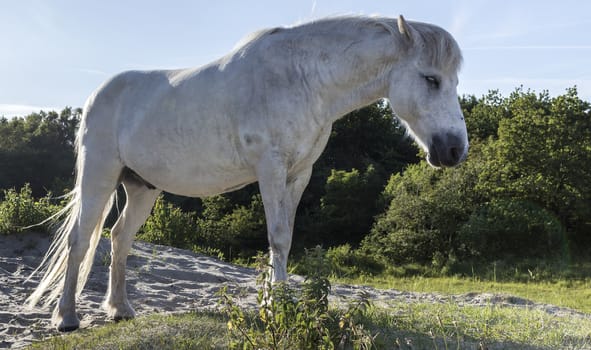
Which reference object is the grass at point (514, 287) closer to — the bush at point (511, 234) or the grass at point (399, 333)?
the bush at point (511, 234)

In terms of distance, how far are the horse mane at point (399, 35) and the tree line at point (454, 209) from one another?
9.84 meters

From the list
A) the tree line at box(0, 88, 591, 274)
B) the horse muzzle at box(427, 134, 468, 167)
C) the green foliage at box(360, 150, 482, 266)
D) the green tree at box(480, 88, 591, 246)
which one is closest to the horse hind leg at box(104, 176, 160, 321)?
the horse muzzle at box(427, 134, 468, 167)

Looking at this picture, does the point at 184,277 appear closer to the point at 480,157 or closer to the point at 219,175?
the point at 219,175

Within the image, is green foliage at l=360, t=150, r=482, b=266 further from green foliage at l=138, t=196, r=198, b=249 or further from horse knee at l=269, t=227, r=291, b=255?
horse knee at l=269, t=227, r=291, b=255

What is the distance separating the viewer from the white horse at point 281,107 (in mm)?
3355

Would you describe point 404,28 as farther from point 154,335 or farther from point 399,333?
point 154,335

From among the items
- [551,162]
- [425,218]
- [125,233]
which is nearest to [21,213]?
[125,233]

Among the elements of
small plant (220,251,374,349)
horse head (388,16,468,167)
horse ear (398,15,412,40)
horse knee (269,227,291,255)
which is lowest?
small plant (220,251,374,349)

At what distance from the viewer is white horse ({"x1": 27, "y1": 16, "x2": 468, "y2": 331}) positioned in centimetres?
336

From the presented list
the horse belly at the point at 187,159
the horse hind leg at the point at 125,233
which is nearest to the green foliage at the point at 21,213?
the horse hind leg at the point at 125,233

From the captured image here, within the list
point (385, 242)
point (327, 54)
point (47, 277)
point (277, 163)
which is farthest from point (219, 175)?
point (385, 242)

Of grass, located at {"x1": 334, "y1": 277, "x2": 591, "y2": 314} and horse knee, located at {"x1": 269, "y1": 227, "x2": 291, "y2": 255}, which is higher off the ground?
horse knee, located at {"x1": 269, "y1": 227, "x2": 291, "y2": 255}

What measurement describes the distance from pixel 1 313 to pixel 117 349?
7.13 ft

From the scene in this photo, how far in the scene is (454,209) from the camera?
1709 cm
